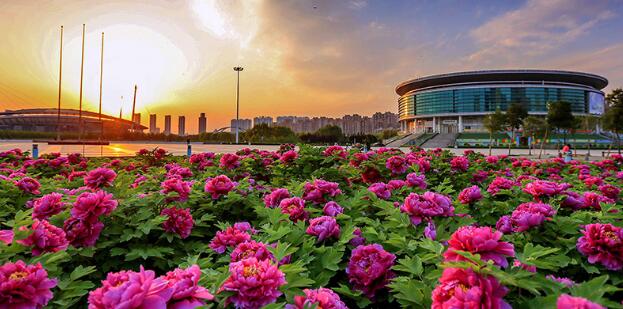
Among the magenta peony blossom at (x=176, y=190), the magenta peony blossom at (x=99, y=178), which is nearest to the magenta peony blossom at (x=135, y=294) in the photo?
the magenta peony blossom at (x=176, y=190)

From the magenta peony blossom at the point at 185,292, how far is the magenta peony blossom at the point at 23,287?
0.49m

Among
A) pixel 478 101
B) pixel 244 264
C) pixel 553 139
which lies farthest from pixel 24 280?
pixel 478 101

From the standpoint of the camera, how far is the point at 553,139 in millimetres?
68062

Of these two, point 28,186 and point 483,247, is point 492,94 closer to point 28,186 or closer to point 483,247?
point 28,186

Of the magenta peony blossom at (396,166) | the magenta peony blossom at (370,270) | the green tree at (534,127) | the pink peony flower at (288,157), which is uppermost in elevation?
the green tree at (534,127)

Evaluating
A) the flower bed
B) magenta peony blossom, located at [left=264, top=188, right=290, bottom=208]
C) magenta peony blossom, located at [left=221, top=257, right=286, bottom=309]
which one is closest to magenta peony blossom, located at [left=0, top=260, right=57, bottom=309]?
the flower bed

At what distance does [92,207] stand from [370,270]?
1.51 meters

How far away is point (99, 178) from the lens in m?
2.86

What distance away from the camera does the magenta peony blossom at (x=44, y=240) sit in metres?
1.71

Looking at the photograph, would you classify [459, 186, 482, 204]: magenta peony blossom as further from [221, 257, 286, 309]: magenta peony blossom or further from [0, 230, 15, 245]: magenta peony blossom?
[0, 230, 15, 245]: magenta peony blossom

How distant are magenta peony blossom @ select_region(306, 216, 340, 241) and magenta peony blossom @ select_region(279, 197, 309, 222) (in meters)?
0.28

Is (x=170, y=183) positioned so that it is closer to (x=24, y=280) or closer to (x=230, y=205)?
(x=230, y=205)

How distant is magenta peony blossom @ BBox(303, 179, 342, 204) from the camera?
8.84 ft

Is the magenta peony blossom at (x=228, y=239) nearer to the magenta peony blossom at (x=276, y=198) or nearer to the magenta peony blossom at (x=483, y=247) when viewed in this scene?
the magenta peony blossom at (x=276, y=198)
